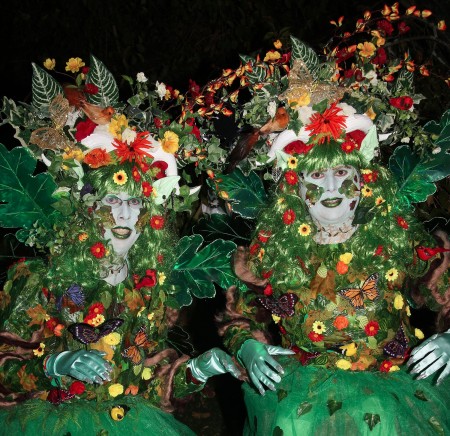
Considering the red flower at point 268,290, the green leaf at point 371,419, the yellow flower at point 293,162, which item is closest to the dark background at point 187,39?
the yellow flower at point 293,162

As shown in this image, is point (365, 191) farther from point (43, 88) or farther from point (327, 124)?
point (43, 88)

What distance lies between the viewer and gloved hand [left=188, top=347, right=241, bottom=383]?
3.34 m

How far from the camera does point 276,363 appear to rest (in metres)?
3.30

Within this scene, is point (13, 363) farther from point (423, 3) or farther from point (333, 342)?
point (423, 3)

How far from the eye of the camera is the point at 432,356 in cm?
327

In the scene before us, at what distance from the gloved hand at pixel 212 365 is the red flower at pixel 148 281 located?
0.36m

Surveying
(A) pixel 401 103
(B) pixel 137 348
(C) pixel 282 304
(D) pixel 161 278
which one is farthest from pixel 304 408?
(A) pixel 401 103

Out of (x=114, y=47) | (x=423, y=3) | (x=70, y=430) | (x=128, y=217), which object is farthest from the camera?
(x=114, y=47)

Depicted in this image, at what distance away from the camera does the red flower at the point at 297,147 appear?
354 cm

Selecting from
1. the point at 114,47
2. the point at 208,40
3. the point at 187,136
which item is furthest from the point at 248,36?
the point at 187,136

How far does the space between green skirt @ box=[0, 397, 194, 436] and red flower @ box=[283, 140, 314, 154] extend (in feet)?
3.80

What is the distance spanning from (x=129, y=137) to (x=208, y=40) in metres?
3.62

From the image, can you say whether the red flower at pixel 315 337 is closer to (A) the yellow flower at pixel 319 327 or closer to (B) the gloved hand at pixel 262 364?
(A) the yellow flower at pixel 319 327

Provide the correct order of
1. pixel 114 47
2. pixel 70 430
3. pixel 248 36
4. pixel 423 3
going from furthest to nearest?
1. pixel 114 47
2. pixel 248 36
3. pixel 423 3
4. pixel 70 430
